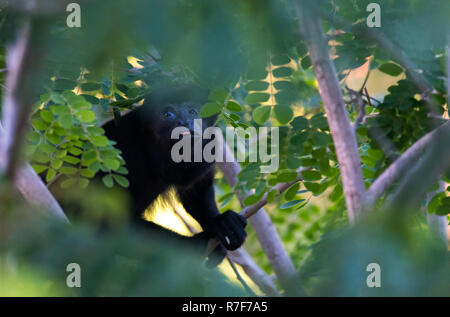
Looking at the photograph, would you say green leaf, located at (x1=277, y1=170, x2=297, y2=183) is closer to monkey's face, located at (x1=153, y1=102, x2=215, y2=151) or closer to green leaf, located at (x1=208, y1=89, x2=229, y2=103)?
green leaf, located at (x1=208, y1=89, x2=229, y2=103)

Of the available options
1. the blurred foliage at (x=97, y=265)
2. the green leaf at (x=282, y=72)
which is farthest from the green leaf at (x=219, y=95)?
the blurred foliage at (x=97, y=265)

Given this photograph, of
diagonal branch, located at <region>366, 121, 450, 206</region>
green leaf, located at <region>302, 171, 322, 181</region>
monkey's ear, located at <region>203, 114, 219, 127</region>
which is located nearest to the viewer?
diagonal branch, located at <region>366, 121, 450, 206</region>

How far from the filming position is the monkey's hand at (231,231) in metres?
3.28

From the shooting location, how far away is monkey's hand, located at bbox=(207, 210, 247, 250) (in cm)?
328

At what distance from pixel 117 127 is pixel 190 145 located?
595 mm

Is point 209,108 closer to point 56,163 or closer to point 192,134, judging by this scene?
point 192,134

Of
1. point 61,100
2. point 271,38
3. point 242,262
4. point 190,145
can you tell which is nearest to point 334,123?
point 271,38

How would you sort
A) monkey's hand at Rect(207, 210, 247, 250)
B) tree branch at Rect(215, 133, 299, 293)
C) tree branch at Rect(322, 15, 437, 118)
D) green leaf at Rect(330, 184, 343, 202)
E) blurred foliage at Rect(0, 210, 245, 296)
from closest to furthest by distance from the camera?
blurred foliage at Rect(0, 210, 245, 296)
tree branch at Rect(322, 15, 437, 118)
green leaf at Rect(330, 184, 343, 202)
monkey's hand at Rect(207, 210, 247, 250)
tree branch at Rect(215, 133, 299, 293)

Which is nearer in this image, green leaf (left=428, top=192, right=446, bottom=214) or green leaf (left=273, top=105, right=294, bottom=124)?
green leaf (left=273, top=105, right=294, bottom=124)

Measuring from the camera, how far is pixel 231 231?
3.29 meters

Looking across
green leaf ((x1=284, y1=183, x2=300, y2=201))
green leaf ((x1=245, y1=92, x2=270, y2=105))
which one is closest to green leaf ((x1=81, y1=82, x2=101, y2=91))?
green leaf ((x1=245, y1=92, x2=270, y2=105))

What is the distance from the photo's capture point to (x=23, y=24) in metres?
0.97

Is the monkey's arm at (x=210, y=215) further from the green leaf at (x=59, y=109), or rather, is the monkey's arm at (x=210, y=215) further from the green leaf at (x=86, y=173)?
the green leaf at (x=59, y=109)
